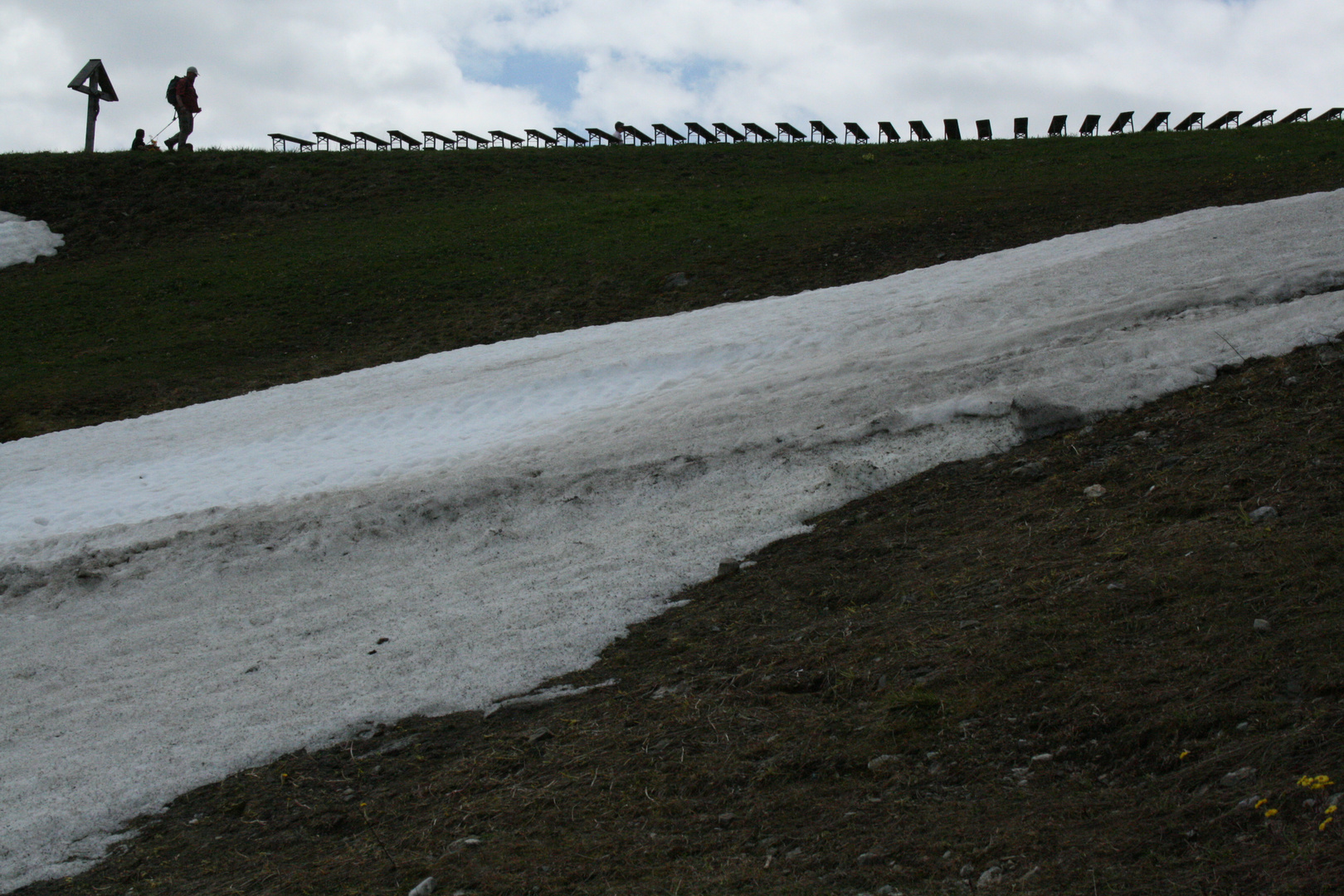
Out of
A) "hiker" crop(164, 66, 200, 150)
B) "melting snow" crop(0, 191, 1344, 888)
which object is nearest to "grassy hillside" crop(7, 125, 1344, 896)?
"melting snow" crop(0, 191, 1344, 888)

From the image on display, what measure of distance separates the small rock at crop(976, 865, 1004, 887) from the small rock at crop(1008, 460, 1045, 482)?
16.6 feet

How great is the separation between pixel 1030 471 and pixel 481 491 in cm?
557

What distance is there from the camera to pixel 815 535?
27.3 feet

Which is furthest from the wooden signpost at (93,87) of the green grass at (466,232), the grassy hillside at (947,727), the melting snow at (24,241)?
the grassy hillside at (947,727)

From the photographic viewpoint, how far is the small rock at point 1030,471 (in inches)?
324

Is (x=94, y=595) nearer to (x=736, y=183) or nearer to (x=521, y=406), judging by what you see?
(x=521, y=406)

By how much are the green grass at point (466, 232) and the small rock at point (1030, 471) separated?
12028mm

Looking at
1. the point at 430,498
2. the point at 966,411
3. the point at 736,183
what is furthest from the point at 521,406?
the point at 736,183

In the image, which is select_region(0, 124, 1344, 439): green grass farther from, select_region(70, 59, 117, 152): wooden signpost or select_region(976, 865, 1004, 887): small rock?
select_region(976, 865, 1004, 887): small rock

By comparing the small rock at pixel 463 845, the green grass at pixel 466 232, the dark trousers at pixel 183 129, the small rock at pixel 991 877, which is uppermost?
the dark trousers at pixel 183 129

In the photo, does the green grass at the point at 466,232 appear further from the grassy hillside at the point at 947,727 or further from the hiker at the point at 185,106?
the grassy hillside at the point at 947,727

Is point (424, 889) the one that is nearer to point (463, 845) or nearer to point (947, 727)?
point (463, 845)

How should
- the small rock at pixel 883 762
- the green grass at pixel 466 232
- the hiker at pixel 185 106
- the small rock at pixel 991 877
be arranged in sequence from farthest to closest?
the hiker at pixel 185 106 < the green grass at pixel 466 232 < the small rock at pixel 883 762 < the small rock at pixel 991 877

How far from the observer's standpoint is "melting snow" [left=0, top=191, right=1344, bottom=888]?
7.10 m
